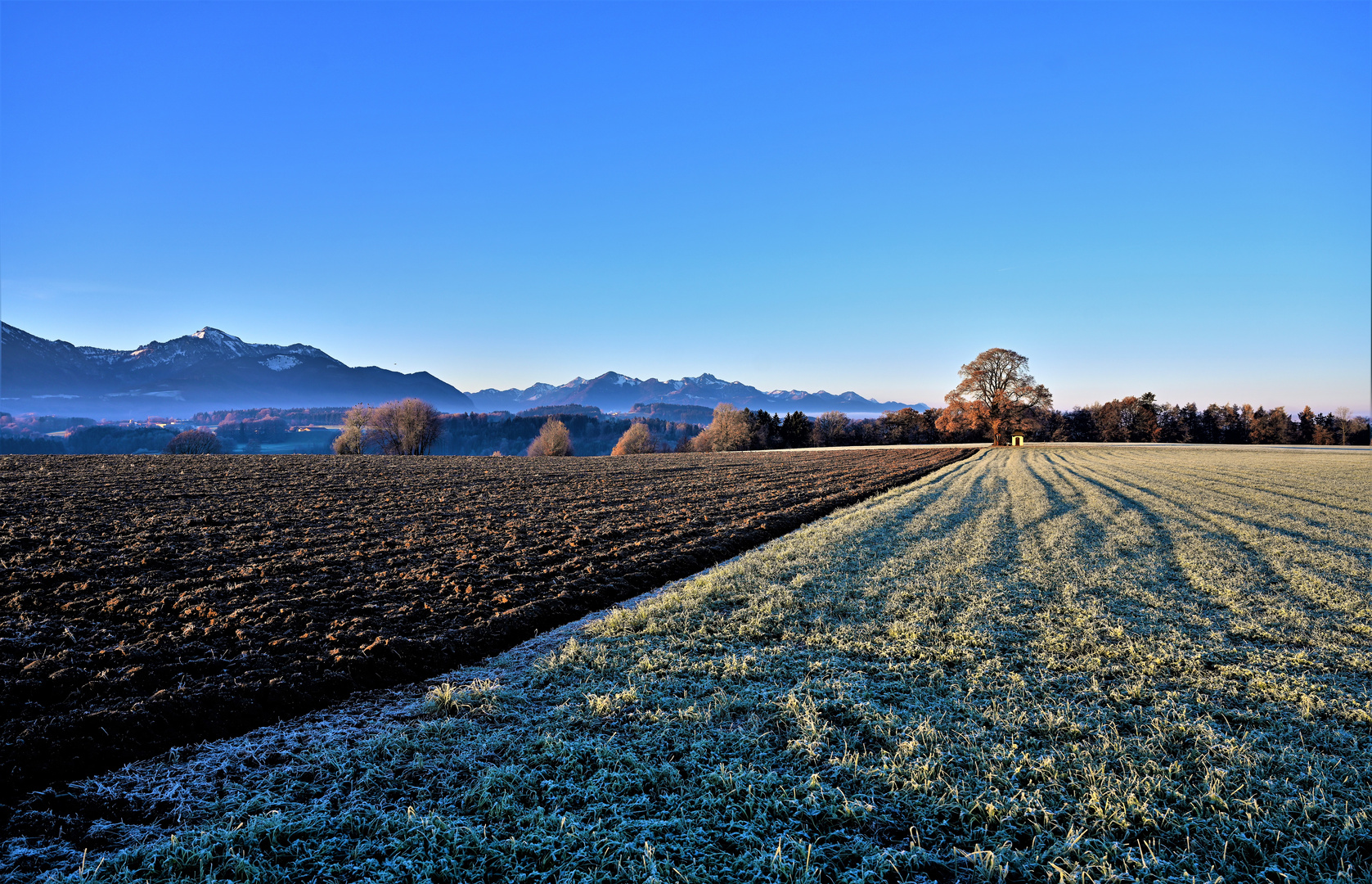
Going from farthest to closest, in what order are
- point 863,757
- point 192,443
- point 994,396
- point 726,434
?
point 726,434
point 192,443
point 994,396
point 863,757

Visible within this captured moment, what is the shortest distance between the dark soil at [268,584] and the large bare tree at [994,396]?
5059 cm

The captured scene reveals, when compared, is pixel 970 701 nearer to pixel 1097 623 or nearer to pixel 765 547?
pixel 1097 623

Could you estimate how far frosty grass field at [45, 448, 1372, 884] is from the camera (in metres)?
3.94

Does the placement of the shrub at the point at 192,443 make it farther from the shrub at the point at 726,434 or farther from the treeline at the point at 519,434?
the shrub at the point at 726,434

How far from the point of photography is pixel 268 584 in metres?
10.7

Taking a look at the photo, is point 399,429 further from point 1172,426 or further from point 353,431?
point 1172,426

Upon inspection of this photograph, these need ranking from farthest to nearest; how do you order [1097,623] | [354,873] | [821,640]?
[1097,623], [821,640], [354,873]

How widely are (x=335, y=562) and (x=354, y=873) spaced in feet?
33.4

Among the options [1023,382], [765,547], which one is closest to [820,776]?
[765,547]

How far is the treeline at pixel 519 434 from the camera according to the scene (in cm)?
16075

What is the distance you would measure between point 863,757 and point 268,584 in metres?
11.0

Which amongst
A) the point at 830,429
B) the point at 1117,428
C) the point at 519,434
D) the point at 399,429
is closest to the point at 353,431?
the point at 399,429

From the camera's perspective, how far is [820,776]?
4836 millimetres

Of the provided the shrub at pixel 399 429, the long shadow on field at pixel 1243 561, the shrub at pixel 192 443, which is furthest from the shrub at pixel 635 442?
the long shadow on field at pixel 1243 561
